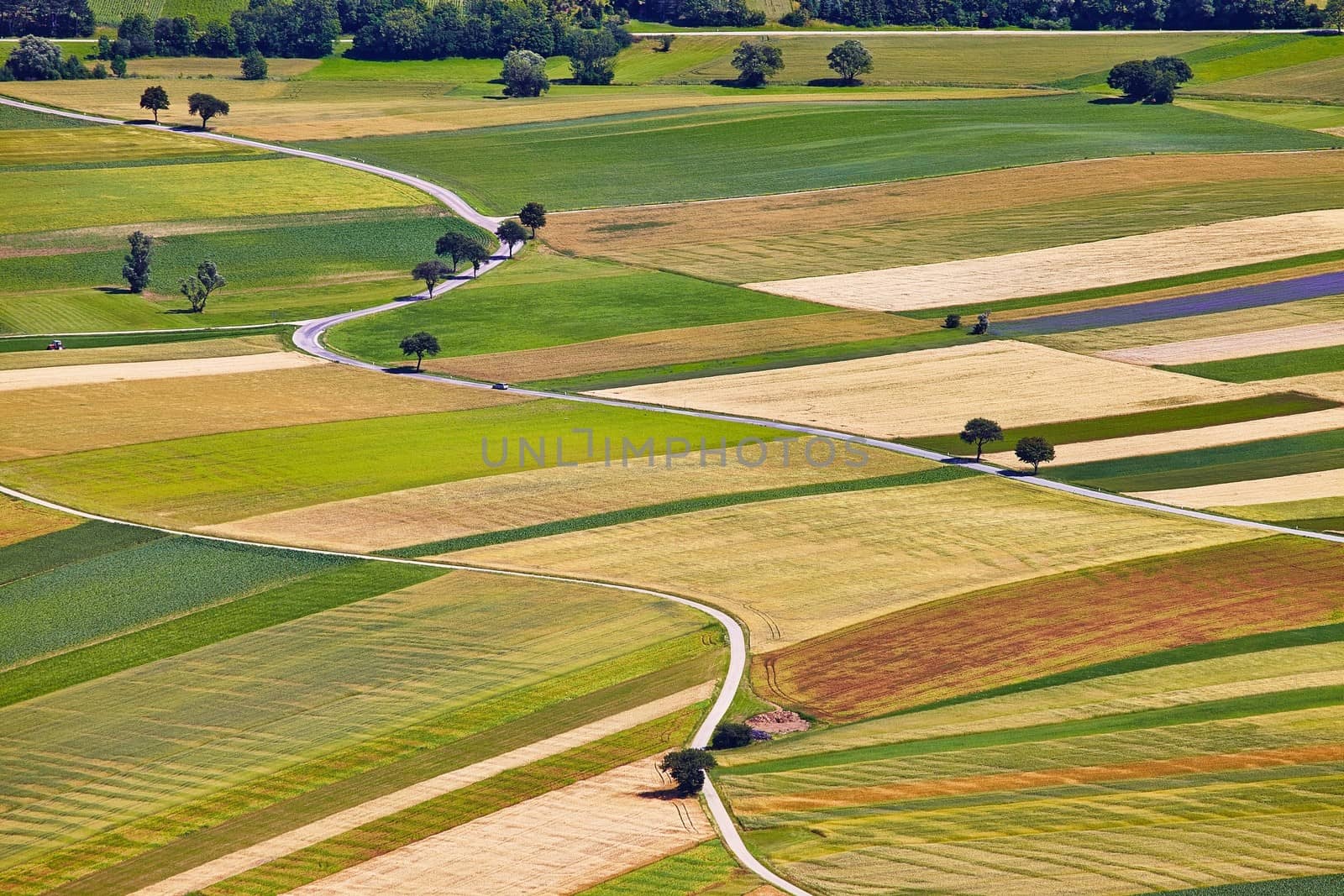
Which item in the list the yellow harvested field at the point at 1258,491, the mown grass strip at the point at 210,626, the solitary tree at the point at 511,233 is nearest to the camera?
the mown grass strip at the point at 210,626

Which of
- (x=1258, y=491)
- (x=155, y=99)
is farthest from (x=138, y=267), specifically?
(x=1258, y=491)

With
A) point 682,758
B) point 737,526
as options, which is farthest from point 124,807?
point 737,526

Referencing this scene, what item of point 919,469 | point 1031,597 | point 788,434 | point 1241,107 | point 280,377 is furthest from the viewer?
point 1241,107

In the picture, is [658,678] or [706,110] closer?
[658,678]

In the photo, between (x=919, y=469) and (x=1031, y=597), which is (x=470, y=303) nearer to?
(x=919, y=469)

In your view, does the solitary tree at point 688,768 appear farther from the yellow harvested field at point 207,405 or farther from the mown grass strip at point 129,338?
the mown grass strip at point 129,338

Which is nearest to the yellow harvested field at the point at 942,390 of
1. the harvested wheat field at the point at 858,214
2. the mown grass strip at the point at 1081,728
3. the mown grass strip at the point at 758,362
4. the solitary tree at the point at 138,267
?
the mown grass strip at the point at 758,362
